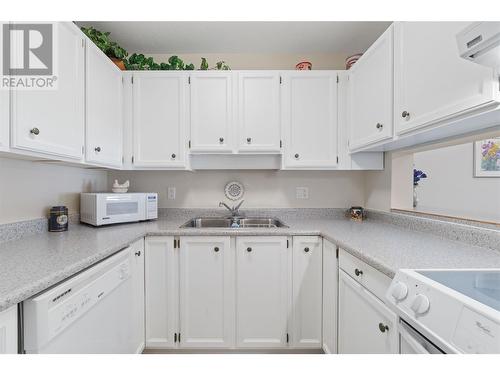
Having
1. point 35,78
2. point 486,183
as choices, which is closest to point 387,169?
point 486,183

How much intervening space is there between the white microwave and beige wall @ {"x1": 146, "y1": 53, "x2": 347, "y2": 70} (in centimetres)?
137

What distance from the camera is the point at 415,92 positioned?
1.27 meters

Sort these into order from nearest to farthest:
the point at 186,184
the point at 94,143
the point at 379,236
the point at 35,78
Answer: the point at 35,78 → the point at 379,236 → the point at 94,143 → the point at 186,184

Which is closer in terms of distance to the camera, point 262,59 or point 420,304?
point 420,304

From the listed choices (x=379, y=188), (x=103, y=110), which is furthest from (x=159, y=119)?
(x=379, y=188)

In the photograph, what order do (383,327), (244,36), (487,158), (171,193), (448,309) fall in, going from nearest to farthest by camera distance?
(448,309)
(383,327)
(487,158)
(244,36)
(171,193)

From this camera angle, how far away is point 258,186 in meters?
2.39

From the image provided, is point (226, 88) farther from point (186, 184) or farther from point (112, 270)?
point (112, 270)

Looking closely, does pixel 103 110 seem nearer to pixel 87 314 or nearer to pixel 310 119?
pixel 87 314

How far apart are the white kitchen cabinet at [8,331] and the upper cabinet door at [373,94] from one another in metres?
1.85

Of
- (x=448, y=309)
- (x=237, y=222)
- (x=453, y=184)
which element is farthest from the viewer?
(x=237, y=222)

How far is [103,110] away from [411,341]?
6.84ft

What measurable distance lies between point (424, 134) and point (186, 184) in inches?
73.9

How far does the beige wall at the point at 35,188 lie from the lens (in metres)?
1.38
